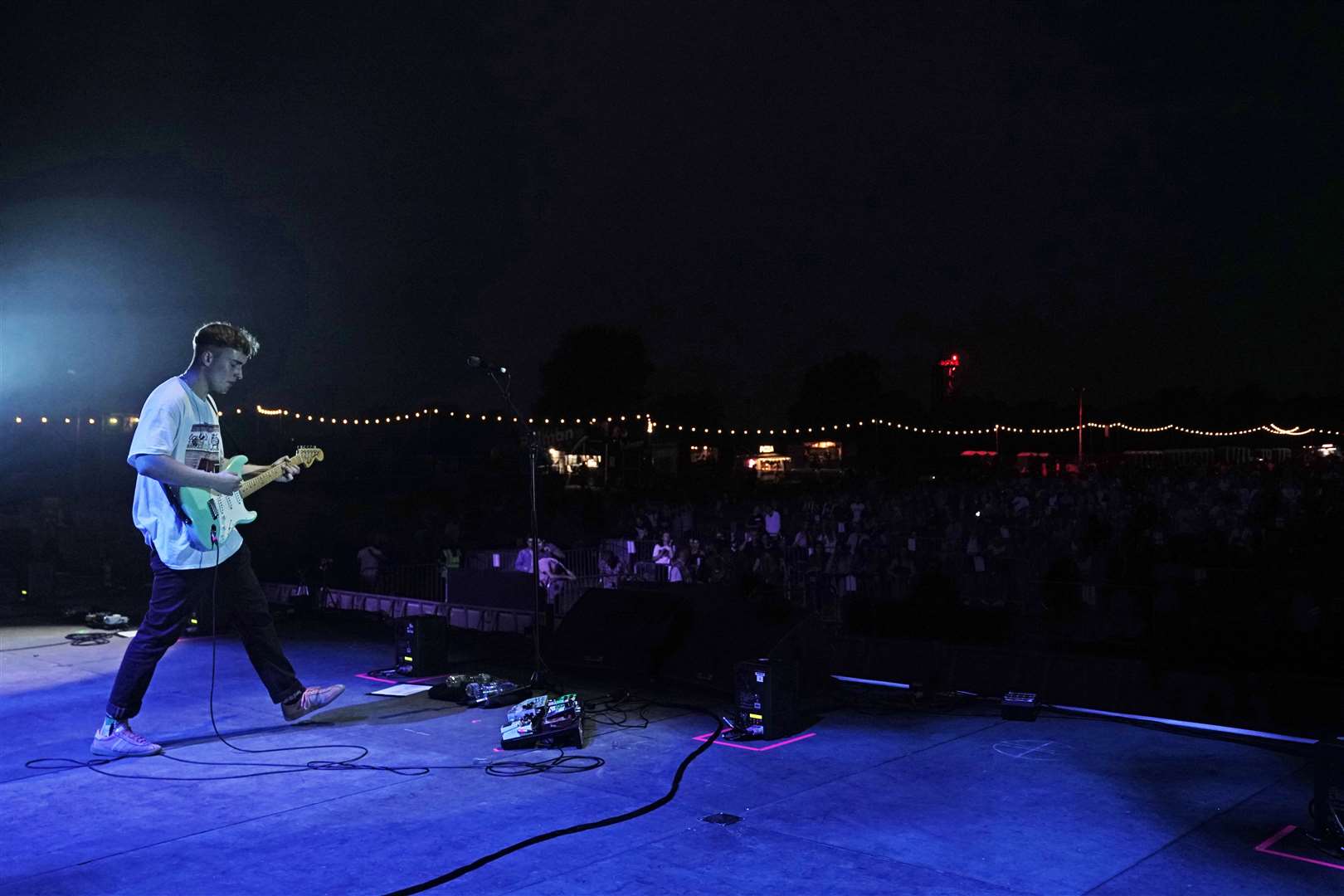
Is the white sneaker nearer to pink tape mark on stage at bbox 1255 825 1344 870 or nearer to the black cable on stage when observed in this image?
the black cable on stage

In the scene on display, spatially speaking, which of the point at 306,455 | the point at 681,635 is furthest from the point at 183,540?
the point at 681,635

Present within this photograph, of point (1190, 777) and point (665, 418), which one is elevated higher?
point (665, 418)

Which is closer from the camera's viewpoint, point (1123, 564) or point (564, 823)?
point (564, 823)

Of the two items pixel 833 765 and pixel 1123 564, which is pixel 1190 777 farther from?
pixel 1123 564

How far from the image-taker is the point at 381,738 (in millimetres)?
5676

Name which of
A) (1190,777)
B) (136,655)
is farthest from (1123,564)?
(136,655)

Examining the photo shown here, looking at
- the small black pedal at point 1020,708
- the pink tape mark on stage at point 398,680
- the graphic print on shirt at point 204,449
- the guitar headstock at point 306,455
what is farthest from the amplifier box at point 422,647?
the small black pedal at point 1020,708

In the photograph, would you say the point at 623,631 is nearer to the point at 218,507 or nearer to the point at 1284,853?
the point at 218,507

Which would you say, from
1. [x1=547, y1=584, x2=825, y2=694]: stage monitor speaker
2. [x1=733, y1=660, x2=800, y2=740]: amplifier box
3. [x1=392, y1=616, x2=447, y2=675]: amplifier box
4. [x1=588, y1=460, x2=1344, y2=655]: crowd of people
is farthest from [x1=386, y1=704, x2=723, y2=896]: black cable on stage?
[x1=588, y1=460, x2=1344, y2=655]: crowd of people

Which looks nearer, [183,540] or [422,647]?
[183,540]

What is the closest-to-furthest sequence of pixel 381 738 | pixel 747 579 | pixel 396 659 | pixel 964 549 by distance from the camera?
pixel 381 738 < pixel 396 659 < pixel 747 579 < pixel 964 549

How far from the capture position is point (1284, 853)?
12.5 feet

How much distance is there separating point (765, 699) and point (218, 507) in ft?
11.1

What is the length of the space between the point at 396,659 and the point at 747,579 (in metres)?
4.16
